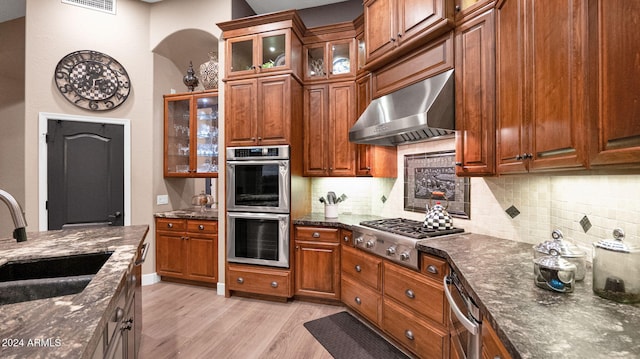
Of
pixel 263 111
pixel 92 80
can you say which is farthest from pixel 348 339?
pixel 92 80

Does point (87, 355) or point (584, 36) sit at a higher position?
point (584, 36)

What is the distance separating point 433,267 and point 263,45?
2919 millimetres

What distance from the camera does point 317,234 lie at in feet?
9.93

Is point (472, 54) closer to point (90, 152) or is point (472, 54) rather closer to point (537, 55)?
point (537, 55)

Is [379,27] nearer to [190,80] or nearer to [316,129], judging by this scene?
[316,129]

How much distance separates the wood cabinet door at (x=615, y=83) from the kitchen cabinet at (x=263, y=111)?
2.49 meters

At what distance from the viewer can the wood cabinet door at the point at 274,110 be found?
3119 millimetres

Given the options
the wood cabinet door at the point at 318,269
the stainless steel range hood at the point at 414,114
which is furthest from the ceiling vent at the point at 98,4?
the wood cabinet door at the point at 318,269

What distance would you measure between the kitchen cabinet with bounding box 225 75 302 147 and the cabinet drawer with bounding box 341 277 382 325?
5.43 ft

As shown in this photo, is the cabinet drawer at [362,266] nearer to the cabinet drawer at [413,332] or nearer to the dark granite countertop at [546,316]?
the cabinet drawer at [413,332]

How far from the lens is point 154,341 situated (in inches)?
94.9

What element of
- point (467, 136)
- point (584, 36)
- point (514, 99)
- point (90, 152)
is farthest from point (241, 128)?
point (584, 36)

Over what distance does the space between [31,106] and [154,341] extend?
2.92m

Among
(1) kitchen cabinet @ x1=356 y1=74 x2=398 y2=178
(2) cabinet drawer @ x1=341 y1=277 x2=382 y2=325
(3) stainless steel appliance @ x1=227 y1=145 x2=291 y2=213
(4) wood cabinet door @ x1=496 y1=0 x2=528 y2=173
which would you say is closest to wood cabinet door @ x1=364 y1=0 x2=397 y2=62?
(1) kitchen cabinet @ x1=356 y1=74 x2=398 y2=178
